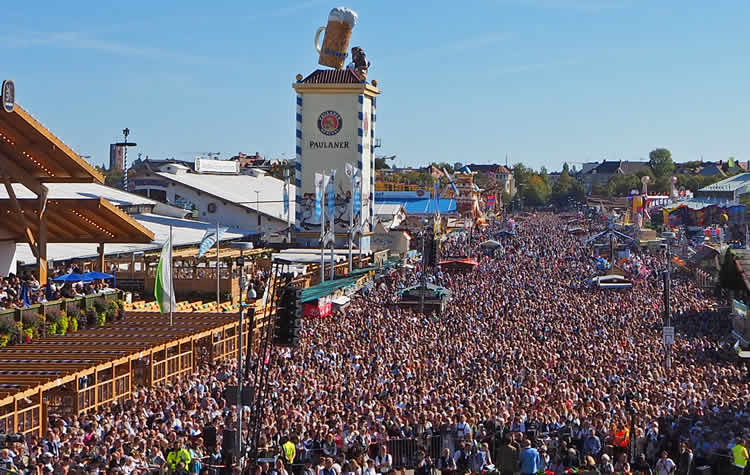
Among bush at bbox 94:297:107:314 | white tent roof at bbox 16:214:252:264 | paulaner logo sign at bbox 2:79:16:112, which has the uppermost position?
paulaner logo sign at bbox 2:79:16:112

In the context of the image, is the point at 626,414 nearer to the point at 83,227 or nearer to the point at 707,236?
the point at 83,227

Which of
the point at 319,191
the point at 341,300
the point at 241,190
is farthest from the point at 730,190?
the point at 341,300

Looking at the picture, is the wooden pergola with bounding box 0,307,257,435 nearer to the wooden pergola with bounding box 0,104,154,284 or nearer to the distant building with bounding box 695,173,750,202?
the wooden pergola with bounding box 0,104,154,284

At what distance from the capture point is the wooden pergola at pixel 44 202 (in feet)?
90.0

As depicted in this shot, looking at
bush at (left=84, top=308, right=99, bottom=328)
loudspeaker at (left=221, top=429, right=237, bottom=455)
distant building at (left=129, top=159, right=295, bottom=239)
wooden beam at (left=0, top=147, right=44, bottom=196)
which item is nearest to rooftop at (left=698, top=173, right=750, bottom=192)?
distant building at (left=129, top=159, right=295, bottom=239)

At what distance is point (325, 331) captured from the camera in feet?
113

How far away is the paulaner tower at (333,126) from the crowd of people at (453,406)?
34.1 metres

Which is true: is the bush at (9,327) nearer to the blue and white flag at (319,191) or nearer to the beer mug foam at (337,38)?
the blue and white flag at (319,191)

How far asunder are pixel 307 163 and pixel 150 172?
756 inches

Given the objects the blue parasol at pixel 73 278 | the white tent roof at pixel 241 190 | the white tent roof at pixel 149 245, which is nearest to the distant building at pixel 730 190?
the white tent roof at pixel 241 190

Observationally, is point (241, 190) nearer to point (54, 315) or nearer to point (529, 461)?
point (54, 315)

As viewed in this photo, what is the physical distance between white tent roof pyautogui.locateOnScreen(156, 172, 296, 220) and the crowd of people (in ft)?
145

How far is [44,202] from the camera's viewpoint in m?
29.3

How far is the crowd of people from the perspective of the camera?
1827 cm
